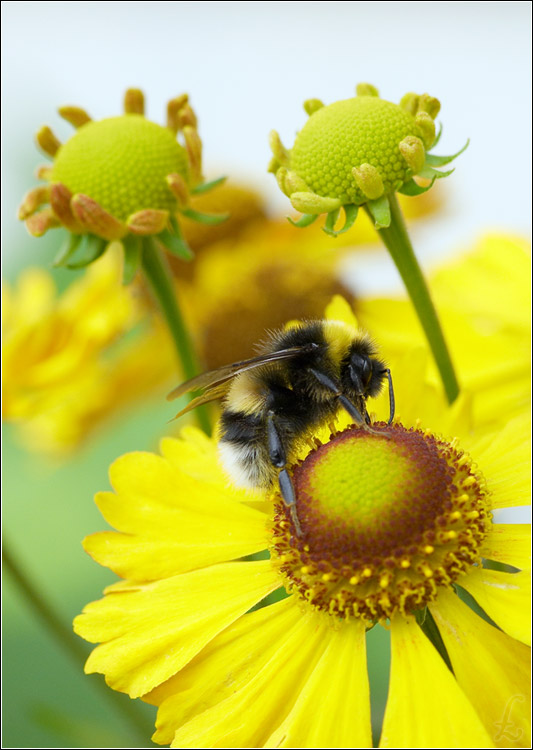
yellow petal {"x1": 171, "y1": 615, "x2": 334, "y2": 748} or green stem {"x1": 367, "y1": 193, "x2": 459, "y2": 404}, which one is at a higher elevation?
green stem {"x1": 367, "y1": 193, "x2": 459, "y2": 404}

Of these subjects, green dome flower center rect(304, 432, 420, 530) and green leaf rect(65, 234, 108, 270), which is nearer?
green dome flower center rect(304, 432, 420, 530)

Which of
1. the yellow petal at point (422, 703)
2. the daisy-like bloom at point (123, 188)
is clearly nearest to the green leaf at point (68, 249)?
the daisy-like bloom at point (123, 188)

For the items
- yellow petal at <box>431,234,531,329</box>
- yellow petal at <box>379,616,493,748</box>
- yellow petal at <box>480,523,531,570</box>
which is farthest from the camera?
yellow petal at <box>431,234,531,329</box>

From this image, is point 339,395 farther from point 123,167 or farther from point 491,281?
point 491,281

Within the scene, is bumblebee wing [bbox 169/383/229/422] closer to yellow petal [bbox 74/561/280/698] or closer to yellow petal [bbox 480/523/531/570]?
yellow petal [bbox 74/561/280/698]

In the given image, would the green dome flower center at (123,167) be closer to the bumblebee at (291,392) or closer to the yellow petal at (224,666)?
the bumblebee at (291,392)

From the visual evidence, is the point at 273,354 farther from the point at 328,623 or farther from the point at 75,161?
the point at 75,161

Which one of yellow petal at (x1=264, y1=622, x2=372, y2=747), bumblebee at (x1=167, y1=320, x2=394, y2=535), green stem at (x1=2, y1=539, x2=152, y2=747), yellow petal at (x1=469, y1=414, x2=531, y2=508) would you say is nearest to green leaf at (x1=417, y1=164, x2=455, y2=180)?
bumblebee at (x1=167, y1=320, x2=394, y2=535)
